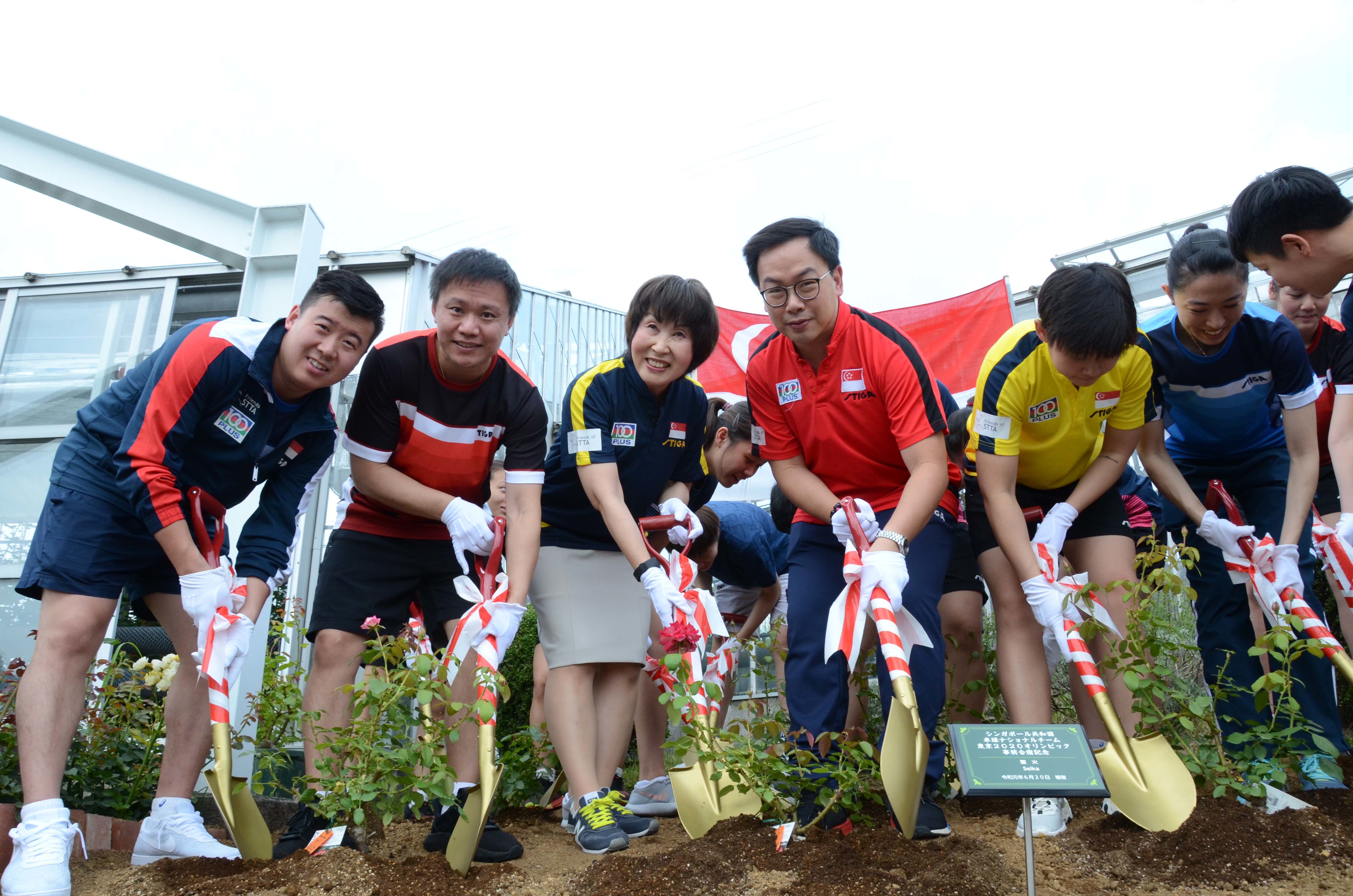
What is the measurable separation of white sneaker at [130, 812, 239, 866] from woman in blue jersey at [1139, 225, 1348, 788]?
299 cm

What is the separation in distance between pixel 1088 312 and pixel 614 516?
60.0 inches

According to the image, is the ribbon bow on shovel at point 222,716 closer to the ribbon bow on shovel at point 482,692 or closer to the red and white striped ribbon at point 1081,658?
the ribbon bow on shovel at point 482,692

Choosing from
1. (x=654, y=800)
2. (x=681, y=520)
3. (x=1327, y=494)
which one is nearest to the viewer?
(x=681, y=520)

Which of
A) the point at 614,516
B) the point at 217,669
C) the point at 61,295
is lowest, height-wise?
the point at 217,669

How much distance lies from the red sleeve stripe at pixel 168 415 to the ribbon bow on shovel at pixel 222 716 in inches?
5.0

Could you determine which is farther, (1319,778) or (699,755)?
(1319,778)

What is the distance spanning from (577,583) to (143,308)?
535cm

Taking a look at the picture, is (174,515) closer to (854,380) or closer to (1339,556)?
(854,380)

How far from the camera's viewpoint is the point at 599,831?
7.72ft

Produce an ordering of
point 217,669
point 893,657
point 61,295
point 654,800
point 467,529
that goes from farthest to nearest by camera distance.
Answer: point 61,295 < point 654,800 < point 467,529 < point 217,669 < point 893,657

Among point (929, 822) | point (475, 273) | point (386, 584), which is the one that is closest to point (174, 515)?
point (386, 584)

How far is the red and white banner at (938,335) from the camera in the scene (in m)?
8.00

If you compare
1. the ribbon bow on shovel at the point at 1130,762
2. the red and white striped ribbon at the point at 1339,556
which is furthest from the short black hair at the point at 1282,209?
the red and white striped ribbon at the point at 1339,556

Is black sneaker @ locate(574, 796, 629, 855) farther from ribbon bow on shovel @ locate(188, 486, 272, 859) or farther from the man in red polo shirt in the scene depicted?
ribbon bow on shovel @ locate(188, 486, 272, 859)
